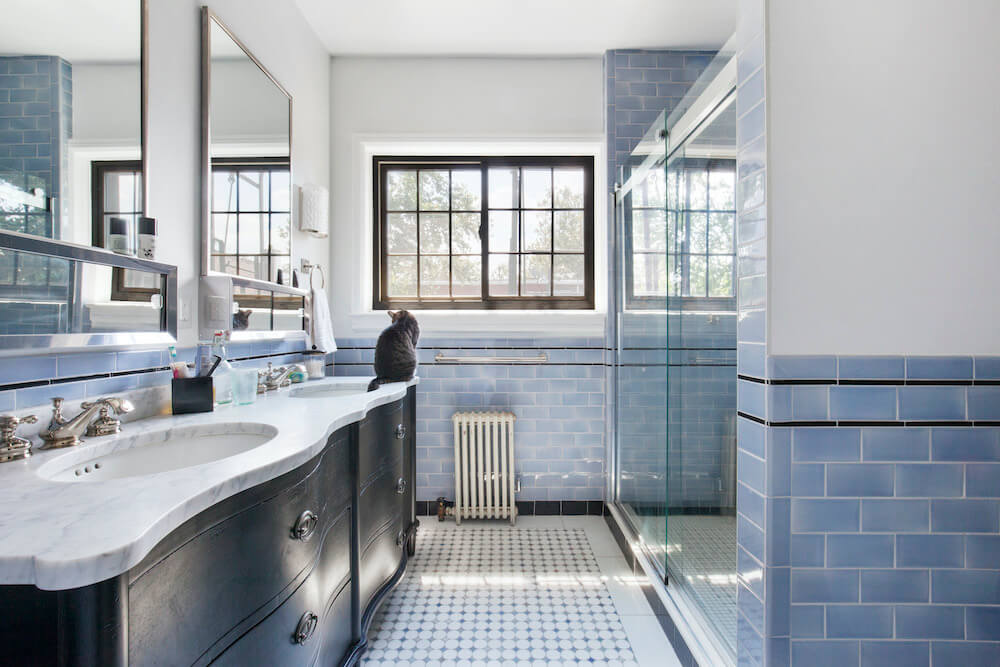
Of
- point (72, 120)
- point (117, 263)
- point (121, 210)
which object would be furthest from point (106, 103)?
point (117, 263)

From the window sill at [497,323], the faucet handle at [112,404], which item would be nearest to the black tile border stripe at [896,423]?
the faucet handle at [112,404]

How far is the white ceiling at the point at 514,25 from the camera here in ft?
7.25

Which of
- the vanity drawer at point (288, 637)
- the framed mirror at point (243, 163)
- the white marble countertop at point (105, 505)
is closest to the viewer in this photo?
the white marble countertop at point (105, 505)

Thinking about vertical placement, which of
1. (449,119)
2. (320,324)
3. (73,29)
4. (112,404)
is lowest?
(112,404)

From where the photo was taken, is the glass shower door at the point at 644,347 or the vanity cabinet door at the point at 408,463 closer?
the glass shower door at the point at 644,347

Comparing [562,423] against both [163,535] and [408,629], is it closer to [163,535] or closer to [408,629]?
[408,629]

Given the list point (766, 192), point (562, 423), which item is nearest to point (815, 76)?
point (766, 192)

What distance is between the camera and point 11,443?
88cm

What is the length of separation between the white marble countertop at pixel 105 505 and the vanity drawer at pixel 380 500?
50 centimetres

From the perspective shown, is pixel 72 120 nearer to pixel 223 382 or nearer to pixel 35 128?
pixel 35 128

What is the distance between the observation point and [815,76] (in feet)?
3.15

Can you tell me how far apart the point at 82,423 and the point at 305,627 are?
0.68 m

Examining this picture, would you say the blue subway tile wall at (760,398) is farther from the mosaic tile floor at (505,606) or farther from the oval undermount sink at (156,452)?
the oval undermount sink at (156,452)

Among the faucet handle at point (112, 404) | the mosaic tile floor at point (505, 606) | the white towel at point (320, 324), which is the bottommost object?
the mosaic tile floor at point (505, 606)
